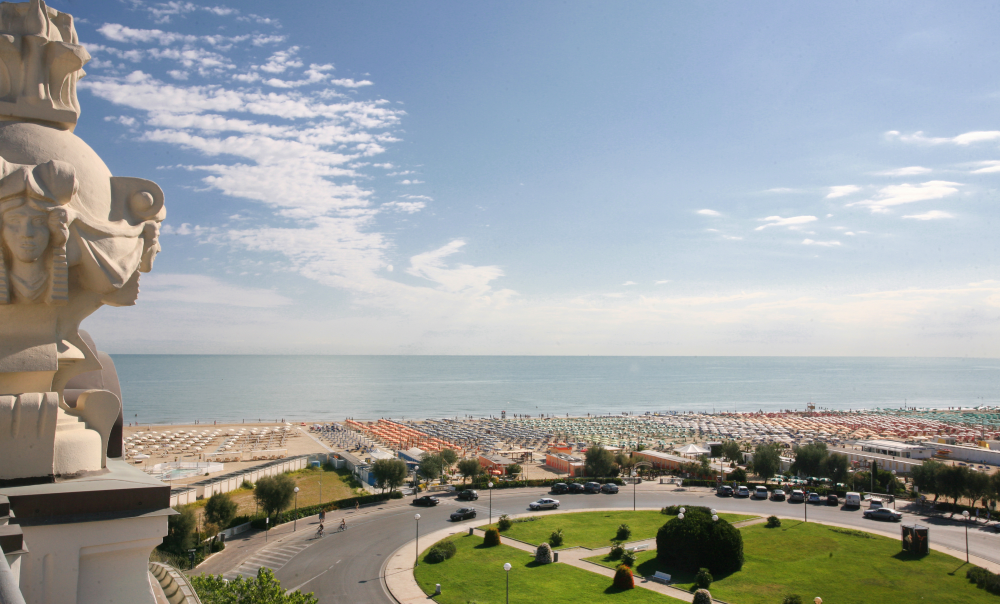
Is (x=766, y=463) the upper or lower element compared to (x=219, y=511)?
upper

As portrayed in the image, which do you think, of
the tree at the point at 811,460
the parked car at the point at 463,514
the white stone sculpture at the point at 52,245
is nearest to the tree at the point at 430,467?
the parked car at the point at 463,514

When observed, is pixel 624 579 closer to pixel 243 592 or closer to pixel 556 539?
pixel 556 539

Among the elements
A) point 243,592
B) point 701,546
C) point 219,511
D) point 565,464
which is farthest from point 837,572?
point 219,511

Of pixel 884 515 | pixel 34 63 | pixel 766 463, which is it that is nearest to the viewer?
pixel 34 63

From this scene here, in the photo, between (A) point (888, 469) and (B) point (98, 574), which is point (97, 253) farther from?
(A) point (888, 469)

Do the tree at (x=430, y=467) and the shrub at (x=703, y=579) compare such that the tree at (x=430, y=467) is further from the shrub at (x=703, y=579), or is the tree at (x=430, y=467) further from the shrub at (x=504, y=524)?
the shrub at (x=703, y=579)

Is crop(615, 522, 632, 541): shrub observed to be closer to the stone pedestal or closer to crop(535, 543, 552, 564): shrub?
crop(535, 543, 552, 564): shrub

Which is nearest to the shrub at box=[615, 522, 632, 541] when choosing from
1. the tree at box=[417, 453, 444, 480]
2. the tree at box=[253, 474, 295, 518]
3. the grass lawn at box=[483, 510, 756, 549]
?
the grass lawn at box=[483, 510, 756, 549]
